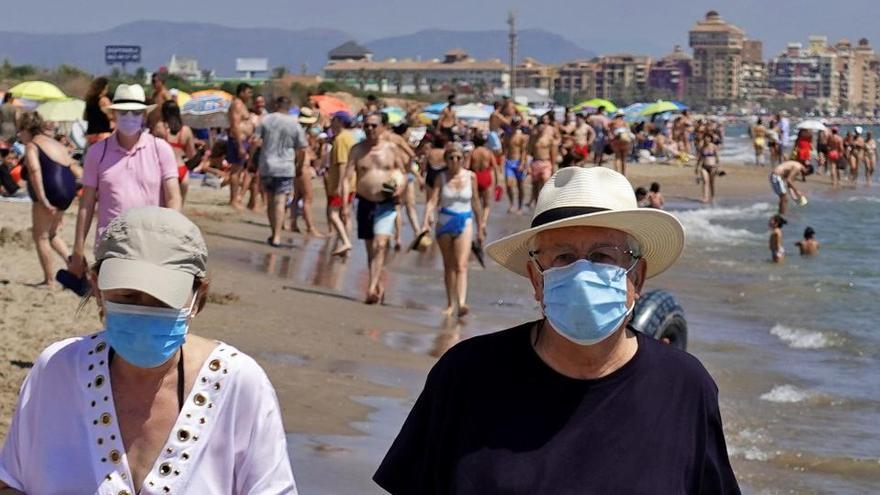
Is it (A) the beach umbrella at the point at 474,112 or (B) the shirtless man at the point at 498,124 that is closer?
(B) the shirtless man at the point at 498,124

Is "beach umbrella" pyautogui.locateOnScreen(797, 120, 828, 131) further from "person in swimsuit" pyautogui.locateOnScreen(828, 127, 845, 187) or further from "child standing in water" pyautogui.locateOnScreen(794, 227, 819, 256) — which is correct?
"child standing in water" pyautogui.locateOnScreen(794, 227, 819, 256)

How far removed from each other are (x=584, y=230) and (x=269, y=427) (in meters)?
0.77

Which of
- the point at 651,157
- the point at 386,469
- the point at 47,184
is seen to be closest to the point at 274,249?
the point at 47,184

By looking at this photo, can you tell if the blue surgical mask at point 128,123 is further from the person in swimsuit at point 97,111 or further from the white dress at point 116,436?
the white dress at point 116,436

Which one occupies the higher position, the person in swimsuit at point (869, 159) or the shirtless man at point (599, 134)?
the shirtless man at point (599, 134)

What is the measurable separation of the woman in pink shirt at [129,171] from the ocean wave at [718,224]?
16034mm

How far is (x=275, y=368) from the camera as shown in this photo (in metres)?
9.70

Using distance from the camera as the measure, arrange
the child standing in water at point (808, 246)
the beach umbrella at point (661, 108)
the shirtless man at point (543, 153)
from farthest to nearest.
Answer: the beach umbrella at point (661, 108) < the shirtless man at point (543, 153) < the child standing in water at point (808, 246)

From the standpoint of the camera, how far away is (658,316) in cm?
779

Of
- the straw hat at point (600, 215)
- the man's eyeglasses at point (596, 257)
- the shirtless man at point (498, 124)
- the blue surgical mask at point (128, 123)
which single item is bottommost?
the shirtless man at point (498, 124)

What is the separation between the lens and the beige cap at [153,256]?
3.12 metres

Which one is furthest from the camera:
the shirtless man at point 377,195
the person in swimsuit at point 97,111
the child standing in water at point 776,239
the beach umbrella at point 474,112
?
the beach umbrella at point 474,112

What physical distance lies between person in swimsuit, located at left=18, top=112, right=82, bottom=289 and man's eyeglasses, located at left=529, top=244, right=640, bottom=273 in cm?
793

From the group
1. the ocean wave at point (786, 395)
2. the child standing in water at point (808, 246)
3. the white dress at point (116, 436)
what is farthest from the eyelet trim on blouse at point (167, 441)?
the child standing in water at point (808, 246)
